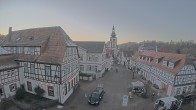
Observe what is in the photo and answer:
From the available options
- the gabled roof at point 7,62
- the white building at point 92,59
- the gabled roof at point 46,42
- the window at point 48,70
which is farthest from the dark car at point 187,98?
the gabled roof at point 7,62

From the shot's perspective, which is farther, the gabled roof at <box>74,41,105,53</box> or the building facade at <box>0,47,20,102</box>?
the gabled roof at <box>74,41,105,53</box>

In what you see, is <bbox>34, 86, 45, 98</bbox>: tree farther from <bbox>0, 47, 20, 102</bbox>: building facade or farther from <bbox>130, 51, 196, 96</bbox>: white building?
<bbox>130, 51, 196, 96</bbox>: white building

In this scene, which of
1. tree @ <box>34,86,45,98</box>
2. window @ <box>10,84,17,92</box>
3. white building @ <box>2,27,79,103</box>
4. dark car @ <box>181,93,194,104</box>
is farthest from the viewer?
dark car @ <box>181,93,194,104</box>

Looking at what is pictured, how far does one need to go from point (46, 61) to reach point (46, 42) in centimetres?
359

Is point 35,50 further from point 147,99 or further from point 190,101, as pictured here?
point 190,101

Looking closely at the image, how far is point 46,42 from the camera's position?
2075cm

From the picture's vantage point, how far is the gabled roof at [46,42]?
19.0 m

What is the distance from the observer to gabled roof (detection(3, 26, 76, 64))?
62.4 feet

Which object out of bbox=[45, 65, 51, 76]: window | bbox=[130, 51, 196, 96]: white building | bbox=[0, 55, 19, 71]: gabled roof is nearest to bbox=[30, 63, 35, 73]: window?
bbox=[0, 55, 19, 71]: gabled roof

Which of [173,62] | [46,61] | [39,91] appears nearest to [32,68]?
[46,61]

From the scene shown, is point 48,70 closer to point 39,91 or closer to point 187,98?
point 39,91

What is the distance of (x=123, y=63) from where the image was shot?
6316 cm

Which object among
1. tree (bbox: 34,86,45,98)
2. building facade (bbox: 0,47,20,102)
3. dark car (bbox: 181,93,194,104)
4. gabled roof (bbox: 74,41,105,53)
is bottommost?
dark car (bbox: 181,93,194,104)

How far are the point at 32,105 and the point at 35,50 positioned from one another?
8269mm
